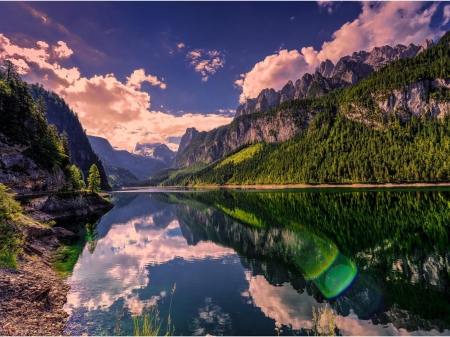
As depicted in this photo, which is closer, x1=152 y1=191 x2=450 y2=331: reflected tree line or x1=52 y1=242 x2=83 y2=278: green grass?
x1=152 y1=191 x2=450 y2=331: reflected tree line

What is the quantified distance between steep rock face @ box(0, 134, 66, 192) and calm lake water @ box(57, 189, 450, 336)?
123 feet

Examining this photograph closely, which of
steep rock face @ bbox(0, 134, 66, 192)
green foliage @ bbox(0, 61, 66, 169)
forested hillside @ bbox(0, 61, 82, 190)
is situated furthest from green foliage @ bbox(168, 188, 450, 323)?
green foliage @ bbox(0, 61, 66, 169)

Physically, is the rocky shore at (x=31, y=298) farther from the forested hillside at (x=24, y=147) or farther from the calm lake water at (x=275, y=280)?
the forested hillside at (x=24, y=147)

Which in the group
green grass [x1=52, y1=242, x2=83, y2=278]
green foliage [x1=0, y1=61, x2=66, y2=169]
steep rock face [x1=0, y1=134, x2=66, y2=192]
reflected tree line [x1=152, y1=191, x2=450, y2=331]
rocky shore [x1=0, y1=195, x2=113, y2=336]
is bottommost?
green grass [x1=52, y1=242, x2=83, y2=278]

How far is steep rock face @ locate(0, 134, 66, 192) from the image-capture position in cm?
6412

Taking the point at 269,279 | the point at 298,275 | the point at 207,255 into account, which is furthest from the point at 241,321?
the point at 207,255

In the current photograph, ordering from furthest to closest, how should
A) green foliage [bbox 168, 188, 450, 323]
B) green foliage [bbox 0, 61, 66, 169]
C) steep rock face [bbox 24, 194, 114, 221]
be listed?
green foliage [bbox 0, 61, 66, 169] → steep rock face [bbox 24, 194, 114, 221] → green foliage [bbox 168, 188, 450, 323]

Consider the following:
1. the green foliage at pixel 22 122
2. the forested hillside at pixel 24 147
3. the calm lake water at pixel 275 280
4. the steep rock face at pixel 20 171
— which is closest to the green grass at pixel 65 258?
the calm lake water at pixel 275 280

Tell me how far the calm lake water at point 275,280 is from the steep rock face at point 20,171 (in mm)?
37521

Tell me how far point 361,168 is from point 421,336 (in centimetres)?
18972

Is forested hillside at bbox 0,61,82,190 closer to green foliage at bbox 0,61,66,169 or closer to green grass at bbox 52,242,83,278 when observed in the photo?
green foliage at bbox 0,61,66,169

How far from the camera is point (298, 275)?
26.5m

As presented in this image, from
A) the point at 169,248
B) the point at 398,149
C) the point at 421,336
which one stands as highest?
the point at 398,149

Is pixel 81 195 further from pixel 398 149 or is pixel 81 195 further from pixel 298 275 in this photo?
pixel 398 149
